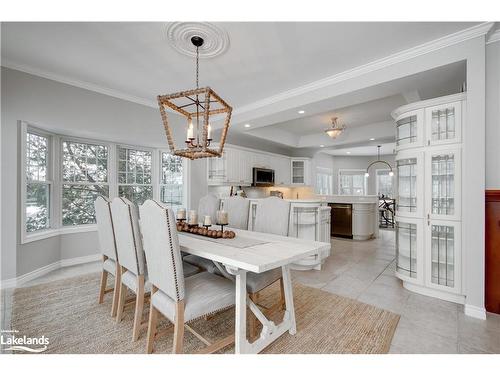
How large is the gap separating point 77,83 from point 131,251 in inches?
112

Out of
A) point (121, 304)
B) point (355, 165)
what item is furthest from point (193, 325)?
point (355, 165)

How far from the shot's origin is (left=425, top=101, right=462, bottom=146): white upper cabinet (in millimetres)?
2402

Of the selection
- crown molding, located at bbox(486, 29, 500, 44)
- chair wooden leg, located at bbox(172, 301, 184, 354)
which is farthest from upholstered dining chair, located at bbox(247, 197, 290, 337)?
crown molding, located at bbox(486, 29, 500, 44)

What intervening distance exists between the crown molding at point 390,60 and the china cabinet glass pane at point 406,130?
660 millimetres

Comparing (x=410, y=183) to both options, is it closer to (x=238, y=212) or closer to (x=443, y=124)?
(x=443, y=124)

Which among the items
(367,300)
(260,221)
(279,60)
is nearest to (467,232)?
(367,300)

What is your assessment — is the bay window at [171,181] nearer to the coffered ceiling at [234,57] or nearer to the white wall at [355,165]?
the coffered ceiling at [234,57]

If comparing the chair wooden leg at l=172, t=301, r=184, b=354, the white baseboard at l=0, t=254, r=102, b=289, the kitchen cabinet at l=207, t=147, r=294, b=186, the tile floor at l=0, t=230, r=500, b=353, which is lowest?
the tile floor at l=0, t=230, r=500, b=353

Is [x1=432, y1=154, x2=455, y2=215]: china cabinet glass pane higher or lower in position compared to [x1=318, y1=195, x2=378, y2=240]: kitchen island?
higher

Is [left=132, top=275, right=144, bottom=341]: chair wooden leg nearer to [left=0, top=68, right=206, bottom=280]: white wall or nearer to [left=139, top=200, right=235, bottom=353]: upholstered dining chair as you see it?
[left=139, top=200, right=235, bottom=353]: upholstered dining chair

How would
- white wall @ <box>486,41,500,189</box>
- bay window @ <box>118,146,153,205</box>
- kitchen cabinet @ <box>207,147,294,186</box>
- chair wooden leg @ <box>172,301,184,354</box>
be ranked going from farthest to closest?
1. kitchen cabinet @ <box>207,147,294,186</box>
2. bay window @ <box>118,146,153,205</box>
3. white wall @ <box>486,41,500,189</box>
4. chair wooden leg @ <box>172,301,184,354</box>

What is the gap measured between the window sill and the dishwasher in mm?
5115
